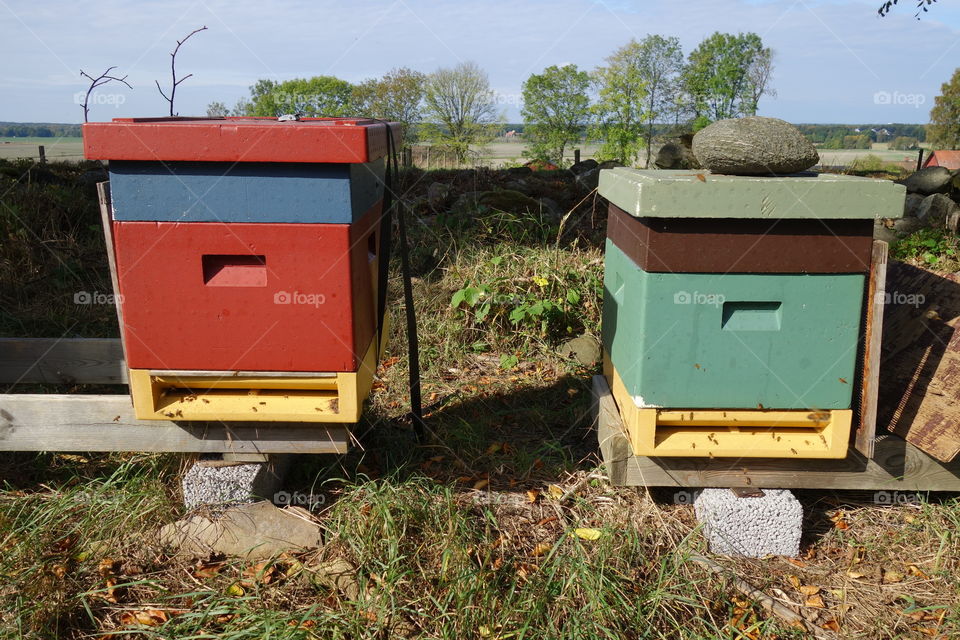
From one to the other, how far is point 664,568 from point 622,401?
1.89 ft

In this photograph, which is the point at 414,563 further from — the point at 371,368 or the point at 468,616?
the point at 371,368

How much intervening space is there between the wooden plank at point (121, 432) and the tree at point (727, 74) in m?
21.8

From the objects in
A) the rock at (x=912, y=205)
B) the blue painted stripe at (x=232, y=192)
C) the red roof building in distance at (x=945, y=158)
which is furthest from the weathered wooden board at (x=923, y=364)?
the red roof building in distance at (x=945, y=158)

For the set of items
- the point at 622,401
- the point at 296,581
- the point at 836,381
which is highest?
the point at 836,381

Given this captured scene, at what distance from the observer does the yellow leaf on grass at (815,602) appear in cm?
219

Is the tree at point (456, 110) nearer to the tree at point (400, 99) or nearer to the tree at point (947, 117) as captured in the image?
the tree at point (400, 99)

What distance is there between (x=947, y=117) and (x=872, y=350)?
35.5m

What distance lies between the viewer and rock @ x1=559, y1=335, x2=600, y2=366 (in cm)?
413

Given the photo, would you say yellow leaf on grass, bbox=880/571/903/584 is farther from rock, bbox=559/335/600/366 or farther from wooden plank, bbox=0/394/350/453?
rock, bbox=559/335/600/366

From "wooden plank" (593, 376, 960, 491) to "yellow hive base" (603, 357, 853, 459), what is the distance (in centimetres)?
12

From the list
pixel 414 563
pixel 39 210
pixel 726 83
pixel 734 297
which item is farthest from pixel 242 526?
pixel 726 83

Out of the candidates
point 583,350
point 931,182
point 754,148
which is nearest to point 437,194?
point 583,350

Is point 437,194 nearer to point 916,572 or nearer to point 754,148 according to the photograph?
point 754,148

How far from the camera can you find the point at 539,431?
10.9 feet
